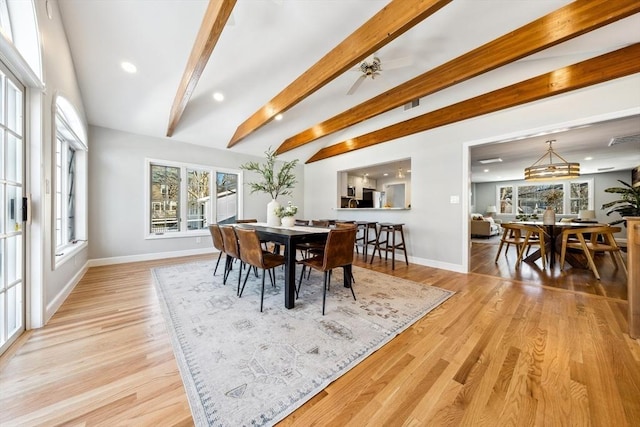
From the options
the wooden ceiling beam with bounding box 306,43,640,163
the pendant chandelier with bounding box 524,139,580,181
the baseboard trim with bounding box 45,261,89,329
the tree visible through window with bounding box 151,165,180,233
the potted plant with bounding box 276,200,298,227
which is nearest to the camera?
the baseboard trim with bounding box 45,261,89,329

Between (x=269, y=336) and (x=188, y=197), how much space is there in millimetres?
4235

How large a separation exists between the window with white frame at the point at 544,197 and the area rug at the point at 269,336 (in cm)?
858

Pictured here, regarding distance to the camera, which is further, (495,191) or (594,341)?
(495,191)

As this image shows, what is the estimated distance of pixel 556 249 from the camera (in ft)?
14.0

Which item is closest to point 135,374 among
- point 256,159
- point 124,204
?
point 124,204

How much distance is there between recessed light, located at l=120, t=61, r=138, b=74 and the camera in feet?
9.19

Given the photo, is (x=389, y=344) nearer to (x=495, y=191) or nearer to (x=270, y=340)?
(x=270, y=340)

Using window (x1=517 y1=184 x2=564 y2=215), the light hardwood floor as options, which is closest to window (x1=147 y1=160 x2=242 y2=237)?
the light hardwood floor

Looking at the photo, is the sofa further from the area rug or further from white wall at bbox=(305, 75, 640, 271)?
the area rug

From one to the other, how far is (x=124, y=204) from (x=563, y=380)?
19.2 ft

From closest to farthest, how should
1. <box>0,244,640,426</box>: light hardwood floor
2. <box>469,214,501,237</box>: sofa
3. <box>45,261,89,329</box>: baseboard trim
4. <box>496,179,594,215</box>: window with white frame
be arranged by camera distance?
1. <box>0,244,640,426</box>: light hardwood floor
2. <box>45,261,89,329</box>: baseboard trim
3. <box>469,214,501,237</box>: sofa
4. <box>496,179,594,215</box>: window with white frame

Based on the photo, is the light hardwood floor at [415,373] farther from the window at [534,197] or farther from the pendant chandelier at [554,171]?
the window at [534,197]

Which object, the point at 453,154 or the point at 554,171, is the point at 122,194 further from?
the point at 554,171

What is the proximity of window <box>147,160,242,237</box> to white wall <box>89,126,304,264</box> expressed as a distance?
0.17m
